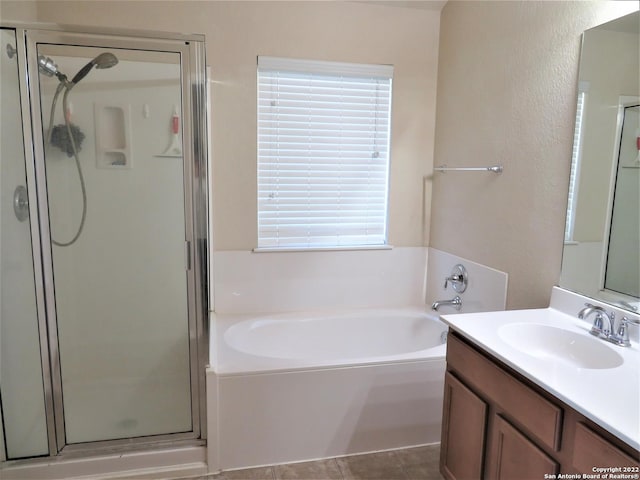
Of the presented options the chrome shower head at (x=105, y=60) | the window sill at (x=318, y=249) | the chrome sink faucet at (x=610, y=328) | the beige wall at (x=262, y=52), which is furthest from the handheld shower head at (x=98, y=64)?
the chrome sink faucet at (x=610, y=328)

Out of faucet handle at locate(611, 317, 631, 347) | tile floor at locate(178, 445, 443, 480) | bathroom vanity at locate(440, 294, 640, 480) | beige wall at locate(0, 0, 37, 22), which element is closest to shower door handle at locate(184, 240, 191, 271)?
tile floor at locate(178, 445, 443, 480)

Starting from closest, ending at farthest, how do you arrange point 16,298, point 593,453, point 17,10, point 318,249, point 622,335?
point 593,453
point 622,335
point 16,298
point 17,10
point 318,249

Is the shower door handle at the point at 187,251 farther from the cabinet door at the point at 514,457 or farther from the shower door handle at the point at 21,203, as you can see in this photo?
the cabinet door at the point at 514,457

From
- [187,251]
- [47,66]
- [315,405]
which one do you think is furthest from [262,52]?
[315,405]

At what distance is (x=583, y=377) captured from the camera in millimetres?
1209

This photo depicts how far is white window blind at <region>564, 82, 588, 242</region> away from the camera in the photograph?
1.75 m

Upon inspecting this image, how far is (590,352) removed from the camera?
1.51m

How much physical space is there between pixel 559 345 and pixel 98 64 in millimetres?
2260

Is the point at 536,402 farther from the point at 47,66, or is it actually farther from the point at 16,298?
the point at 47,66

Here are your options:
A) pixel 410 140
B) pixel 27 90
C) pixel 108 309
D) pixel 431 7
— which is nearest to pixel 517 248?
pixel 410 140

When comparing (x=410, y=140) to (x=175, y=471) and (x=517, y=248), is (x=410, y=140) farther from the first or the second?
(x=175, y=471)

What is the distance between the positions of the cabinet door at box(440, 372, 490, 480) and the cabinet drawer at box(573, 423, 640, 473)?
0.40 metres

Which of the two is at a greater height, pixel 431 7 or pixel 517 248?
pixel 431 7

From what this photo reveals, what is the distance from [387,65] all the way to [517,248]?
151 centimetres
